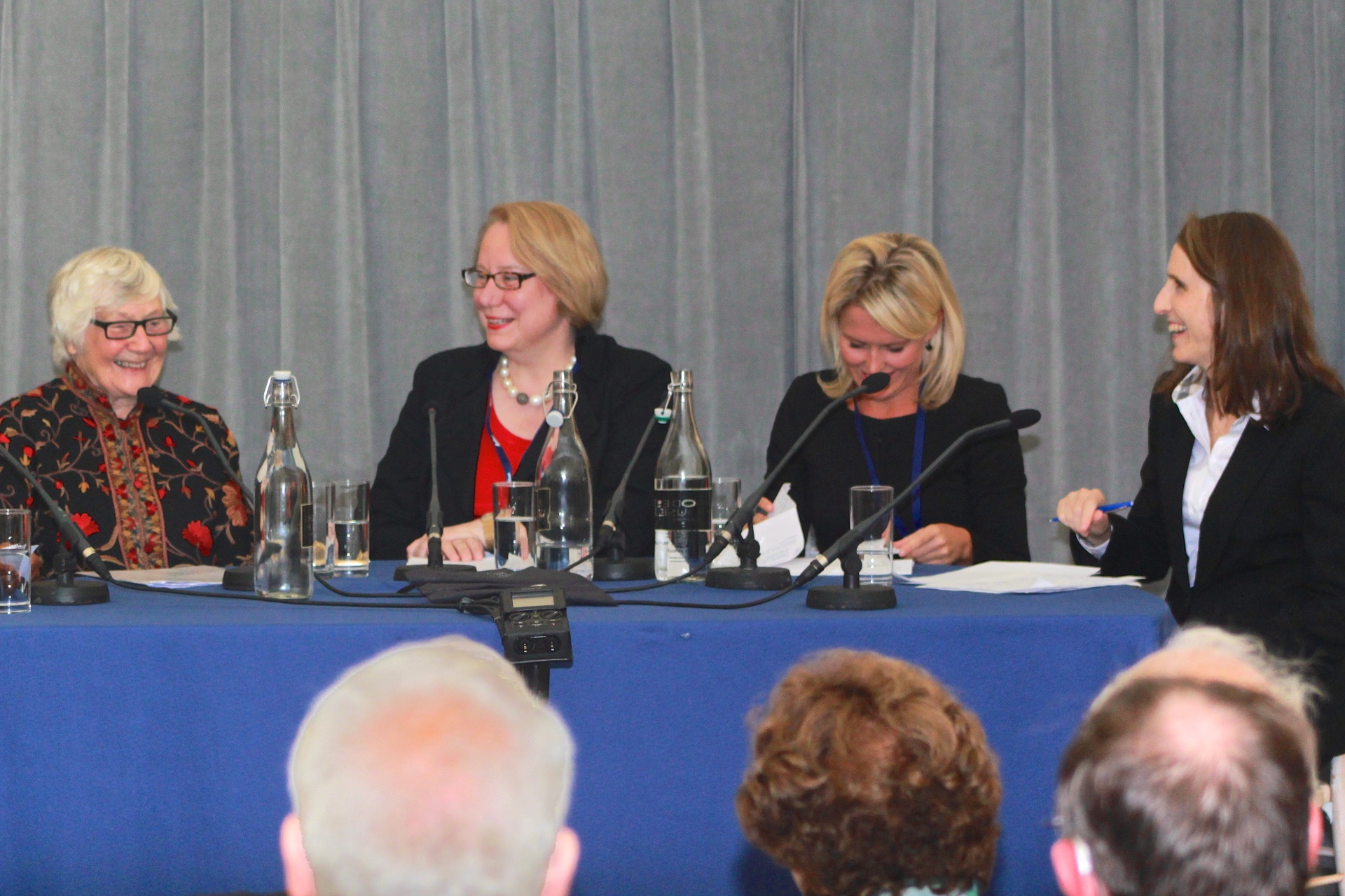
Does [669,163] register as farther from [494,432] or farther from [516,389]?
[494,432]

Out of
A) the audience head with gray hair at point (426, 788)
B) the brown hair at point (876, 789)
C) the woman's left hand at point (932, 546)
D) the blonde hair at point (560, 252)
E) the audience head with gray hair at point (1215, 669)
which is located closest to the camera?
the audience head with gray hair at point (426, 788)

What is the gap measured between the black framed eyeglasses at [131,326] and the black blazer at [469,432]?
1.86 feet

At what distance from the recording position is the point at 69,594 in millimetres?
1729

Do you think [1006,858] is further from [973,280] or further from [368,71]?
[368,71]

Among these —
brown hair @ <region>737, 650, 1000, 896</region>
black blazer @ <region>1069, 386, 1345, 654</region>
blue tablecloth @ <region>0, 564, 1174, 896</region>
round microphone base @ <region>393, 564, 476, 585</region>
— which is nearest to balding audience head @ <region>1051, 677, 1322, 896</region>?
brown hair @ <region>737, 650, 1000, 896</region>

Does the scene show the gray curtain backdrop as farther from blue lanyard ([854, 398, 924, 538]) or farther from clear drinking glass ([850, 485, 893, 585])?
clear drinking glass ([850, 485, 893, 585])

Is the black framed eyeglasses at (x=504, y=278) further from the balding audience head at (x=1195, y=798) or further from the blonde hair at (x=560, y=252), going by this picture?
the balding audience head at (x=1195, y=798)

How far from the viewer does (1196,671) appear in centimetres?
84

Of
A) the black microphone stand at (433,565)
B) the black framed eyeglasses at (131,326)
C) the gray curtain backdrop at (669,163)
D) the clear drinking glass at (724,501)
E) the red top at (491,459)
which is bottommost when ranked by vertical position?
the black microphone stand at (433,565)

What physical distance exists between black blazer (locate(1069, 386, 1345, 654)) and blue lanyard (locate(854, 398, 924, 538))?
24.3 inches

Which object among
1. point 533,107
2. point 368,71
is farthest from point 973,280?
point 368,71

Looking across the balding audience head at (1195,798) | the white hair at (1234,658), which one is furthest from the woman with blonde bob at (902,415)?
the balding audience head at (1195,798)

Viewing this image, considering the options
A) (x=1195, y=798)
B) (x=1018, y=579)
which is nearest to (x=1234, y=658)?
(x=1195, y=798)

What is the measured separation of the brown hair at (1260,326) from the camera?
218 cm
